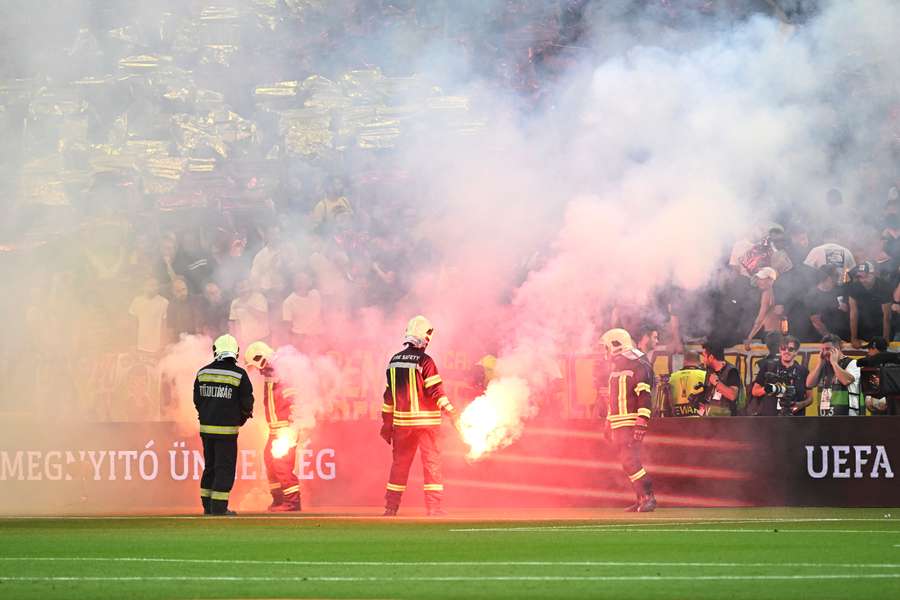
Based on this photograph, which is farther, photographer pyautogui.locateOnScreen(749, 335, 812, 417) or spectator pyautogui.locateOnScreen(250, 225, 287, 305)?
spectator pyautogui.locateOnScreen(250, 225, 287, 305)

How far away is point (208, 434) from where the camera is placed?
56.4 feet

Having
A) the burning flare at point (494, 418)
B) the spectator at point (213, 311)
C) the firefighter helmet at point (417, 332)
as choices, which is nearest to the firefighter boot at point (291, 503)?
the burning flare at point (494, 418)

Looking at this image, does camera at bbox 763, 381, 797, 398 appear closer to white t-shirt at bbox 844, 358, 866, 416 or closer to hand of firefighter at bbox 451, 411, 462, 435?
white t-shirt at bbox 844, 358, 866, 416

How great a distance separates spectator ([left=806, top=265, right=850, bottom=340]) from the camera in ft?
65.1

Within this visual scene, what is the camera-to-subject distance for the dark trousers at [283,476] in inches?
722

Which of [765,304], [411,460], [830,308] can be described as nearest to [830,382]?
[830,308]

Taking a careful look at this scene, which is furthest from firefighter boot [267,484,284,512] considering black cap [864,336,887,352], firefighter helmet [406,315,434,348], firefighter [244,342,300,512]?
black cap [864,336,887,352]

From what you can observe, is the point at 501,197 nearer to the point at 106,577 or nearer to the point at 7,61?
the point at 7,61

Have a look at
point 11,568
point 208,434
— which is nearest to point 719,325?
point 208,434

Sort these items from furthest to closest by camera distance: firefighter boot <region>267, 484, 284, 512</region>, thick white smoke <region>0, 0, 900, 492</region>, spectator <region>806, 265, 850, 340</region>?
1. spectator <region>806, 265, 850, 340</region>
2. thick white smoke <region>0, 0, 900, 492</region>
3. firefighter boot <region>267, 484, 284, 512</region>

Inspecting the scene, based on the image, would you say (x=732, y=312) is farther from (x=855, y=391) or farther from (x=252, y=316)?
(x=252, y=316)

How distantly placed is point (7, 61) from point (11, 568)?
42.7 feet

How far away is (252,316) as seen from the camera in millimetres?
23109

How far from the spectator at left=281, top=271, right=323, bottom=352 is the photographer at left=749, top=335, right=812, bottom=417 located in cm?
665
